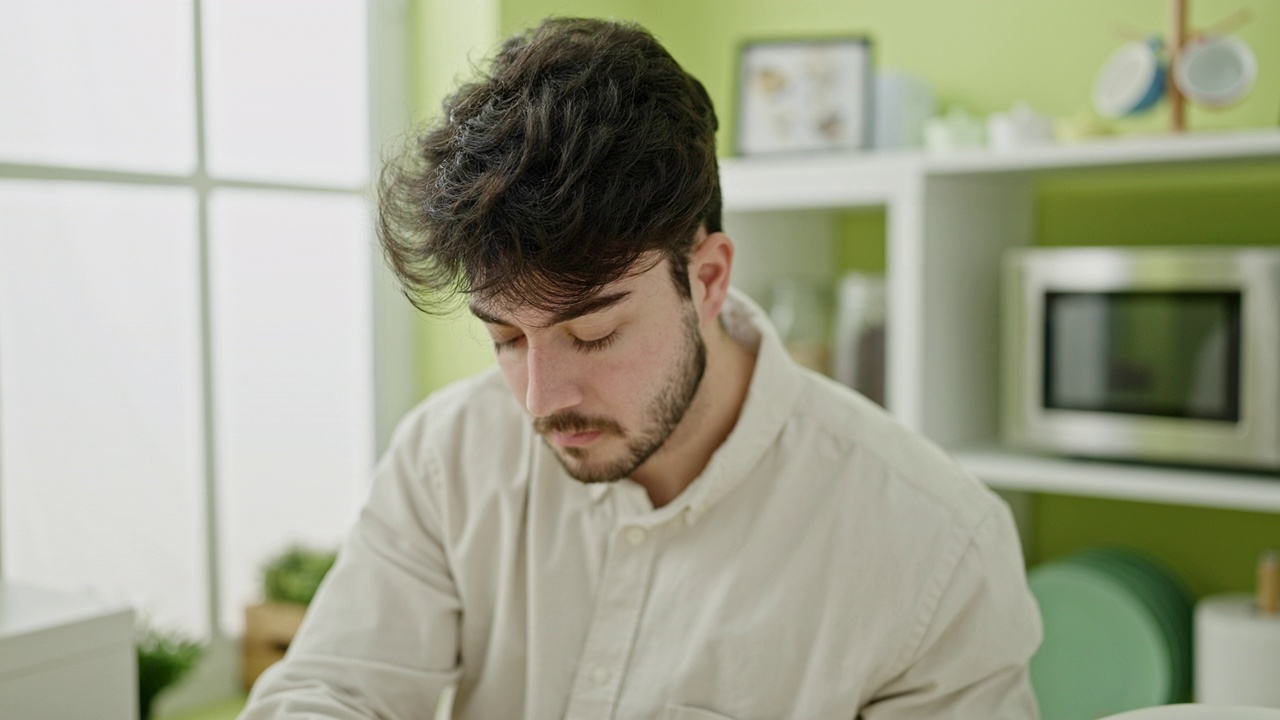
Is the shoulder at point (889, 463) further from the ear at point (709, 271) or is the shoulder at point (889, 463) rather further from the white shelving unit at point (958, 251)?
the white shelving unit at point (958, 251)

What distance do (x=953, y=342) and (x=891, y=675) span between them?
3.16 ft

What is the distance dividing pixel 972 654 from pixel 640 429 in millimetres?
373

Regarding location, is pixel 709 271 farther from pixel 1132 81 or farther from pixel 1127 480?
pixel 1132 81

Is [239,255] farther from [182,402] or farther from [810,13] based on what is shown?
[810,13]

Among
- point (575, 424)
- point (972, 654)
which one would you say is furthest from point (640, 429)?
point (972, 654)

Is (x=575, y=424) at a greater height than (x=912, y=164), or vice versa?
(x=912, y=164)

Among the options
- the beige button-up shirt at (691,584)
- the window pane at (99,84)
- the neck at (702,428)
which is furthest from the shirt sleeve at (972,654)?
the window pane at (99,84)

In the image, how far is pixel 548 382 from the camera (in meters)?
1.11

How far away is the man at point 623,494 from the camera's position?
105 cm

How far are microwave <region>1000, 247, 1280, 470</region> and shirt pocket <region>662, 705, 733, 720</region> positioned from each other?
0.95m

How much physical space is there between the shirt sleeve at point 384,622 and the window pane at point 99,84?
2.92ft

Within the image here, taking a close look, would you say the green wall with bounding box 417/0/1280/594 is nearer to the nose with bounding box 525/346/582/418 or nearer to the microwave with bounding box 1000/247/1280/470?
the microwave with bounding box 1000/247/1280/470

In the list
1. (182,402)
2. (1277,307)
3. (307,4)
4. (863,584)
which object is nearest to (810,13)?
(307,4)

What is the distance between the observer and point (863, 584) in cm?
121
